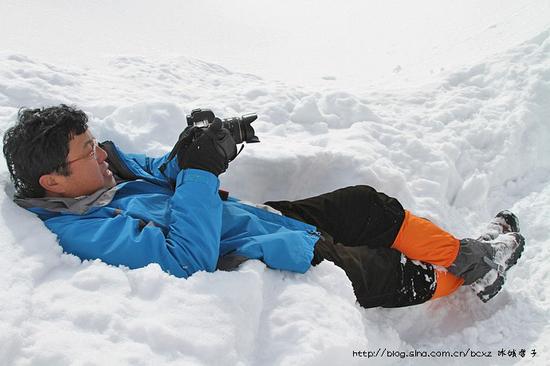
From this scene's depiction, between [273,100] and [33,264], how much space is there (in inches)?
111

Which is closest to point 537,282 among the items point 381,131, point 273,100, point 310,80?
point 381,131

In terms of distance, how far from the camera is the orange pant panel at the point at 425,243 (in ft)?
8.52

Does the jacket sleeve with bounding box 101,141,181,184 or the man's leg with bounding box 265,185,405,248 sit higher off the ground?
the jacket sleeve with bounding box 101,141,181,184

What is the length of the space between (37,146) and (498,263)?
2.34 m

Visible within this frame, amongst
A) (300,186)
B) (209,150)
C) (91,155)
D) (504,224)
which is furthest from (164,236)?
(504,224)

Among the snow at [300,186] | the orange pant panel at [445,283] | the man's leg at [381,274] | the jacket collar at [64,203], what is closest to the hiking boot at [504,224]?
the snow at [300,186]

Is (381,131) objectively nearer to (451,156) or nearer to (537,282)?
(451,156)

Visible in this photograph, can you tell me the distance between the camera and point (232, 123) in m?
2.53

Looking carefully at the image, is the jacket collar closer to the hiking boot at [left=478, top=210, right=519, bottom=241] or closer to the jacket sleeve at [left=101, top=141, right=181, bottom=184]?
the jacket sleeve at [left=101, top=141, right=181, bottom=184]

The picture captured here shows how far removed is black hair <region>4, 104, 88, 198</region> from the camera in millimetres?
2162

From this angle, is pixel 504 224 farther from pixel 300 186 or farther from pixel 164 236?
pixel 164 236

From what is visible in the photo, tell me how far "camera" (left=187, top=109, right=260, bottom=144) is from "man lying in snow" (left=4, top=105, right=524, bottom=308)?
16cm

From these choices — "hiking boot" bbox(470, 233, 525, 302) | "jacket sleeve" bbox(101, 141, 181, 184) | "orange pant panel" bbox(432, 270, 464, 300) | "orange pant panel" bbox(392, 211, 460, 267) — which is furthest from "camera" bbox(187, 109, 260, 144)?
"hiking boot" bbox(470, 233, 525, 302)

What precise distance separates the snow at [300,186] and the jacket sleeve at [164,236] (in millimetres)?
85
